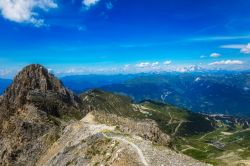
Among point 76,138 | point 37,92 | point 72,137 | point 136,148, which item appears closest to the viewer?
point 136,148

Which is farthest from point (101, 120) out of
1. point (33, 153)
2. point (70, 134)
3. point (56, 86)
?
point (56, 86)

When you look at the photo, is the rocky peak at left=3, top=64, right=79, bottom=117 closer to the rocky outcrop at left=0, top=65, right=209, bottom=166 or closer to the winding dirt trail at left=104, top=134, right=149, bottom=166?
the rocky outcrop at left=0, top=65, right=209, bottom=166

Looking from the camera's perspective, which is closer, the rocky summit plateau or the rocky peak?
the rocky summit plateau

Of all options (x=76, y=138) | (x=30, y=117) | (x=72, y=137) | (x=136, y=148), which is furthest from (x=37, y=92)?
(x=136, y=148)

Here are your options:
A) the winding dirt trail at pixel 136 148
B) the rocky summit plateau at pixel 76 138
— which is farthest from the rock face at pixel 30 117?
the winding dirt trail at pixel 136 148

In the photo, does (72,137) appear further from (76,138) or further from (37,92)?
(37,92)

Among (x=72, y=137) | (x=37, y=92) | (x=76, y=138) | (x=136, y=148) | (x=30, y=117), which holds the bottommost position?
(x=30, y=117)

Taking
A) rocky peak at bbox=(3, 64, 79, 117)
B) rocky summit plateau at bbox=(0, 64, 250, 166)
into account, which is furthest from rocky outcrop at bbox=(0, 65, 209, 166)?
rocky peak at bbox=(3, 64, 79, 117)

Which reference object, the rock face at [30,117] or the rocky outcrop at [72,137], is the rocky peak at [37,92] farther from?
the rocky outcrop at [72,137]
